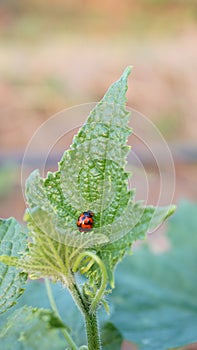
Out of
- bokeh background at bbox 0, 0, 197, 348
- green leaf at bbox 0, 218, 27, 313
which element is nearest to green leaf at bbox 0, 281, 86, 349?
green leaf at bbox 0, 218, 27, 313

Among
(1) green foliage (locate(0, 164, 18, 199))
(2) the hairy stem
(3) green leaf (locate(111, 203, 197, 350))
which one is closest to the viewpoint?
(2) the hairy stem

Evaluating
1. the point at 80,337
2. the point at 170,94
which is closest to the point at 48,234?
the point at 80,337

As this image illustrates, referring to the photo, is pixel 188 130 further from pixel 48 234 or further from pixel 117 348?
pixel 48 234

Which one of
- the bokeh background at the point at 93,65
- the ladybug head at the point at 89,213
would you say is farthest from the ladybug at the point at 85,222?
the bokeh background at the point at 93,65

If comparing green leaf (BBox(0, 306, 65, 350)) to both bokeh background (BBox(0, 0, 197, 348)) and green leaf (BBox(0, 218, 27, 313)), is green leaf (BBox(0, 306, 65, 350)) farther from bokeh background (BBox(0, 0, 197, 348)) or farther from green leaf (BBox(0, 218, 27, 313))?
bokeh background (BBox(0, 0, 197, 348))

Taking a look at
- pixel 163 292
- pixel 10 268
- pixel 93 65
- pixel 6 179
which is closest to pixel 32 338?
pixel 10 268

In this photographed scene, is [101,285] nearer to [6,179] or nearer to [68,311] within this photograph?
[68,311]
